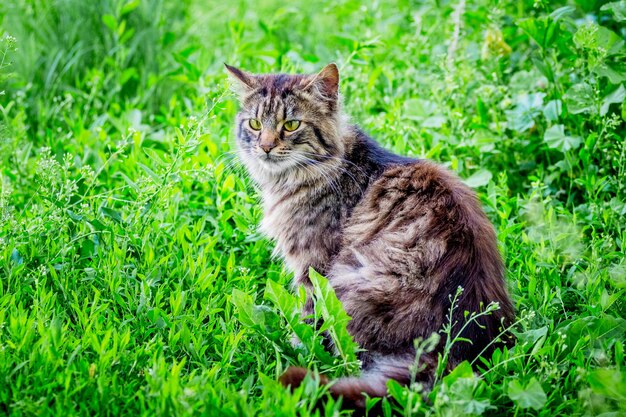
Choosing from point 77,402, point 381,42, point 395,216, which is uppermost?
point 381,42

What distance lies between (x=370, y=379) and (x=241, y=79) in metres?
1.73

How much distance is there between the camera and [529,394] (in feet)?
8.10

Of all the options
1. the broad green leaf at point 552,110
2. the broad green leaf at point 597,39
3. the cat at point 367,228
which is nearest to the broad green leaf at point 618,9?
the broad green leaf at point 597,39

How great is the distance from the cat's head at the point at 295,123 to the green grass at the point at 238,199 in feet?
0.70

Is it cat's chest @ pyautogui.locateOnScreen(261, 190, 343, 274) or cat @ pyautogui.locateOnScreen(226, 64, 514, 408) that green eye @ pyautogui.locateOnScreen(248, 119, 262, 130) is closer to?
cat @ pyautogui.locateOnScreen(226, 64, 514, 408)

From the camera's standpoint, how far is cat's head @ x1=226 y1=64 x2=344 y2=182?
11.5ft

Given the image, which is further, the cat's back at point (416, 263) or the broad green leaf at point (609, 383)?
the cat's back at point (416, 263)

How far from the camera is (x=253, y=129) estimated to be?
3.62 m

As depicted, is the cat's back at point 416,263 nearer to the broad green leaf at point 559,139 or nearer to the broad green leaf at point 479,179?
the broad green leaf at point 479,179

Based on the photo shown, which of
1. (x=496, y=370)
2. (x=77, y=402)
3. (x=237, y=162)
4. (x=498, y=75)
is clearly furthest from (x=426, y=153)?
(x=77, y=402)

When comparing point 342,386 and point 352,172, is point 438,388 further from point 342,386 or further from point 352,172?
point 352,172

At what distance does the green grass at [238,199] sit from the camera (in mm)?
2596

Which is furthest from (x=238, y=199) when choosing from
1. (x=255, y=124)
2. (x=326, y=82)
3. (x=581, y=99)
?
(x=581, y=99)

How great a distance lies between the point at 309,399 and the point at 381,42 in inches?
118
